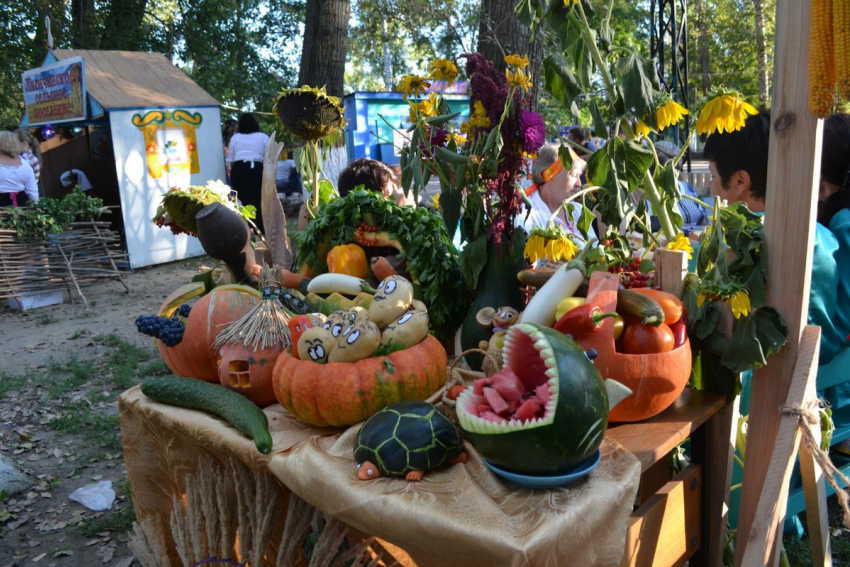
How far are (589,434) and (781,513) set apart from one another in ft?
2.50

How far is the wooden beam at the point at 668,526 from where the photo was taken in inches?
60.6

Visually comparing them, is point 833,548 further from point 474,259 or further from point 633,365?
point 474,259

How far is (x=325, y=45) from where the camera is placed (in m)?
5.99

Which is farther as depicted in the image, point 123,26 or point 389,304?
point 123,26

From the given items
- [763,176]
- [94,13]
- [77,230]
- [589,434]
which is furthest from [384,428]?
[94,13]

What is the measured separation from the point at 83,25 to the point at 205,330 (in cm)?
1612

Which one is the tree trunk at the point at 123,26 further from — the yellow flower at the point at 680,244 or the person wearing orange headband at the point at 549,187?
the yellow flower at the point at 680,244

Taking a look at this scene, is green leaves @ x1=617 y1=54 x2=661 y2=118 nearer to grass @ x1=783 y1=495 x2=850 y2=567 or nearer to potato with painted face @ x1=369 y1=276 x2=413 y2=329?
potato with painted face @ x1=369 y1=276 x2=413 y2=329

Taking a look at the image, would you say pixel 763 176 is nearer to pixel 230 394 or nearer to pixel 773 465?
pixel 773 465

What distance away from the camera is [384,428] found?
146 cm

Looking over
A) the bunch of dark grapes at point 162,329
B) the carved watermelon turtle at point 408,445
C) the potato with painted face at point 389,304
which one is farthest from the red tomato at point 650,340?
the bunch of dark grapes at point 162,329

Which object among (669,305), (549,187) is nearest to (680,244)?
(669,305)

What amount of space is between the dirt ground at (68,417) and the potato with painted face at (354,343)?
6.16 ft

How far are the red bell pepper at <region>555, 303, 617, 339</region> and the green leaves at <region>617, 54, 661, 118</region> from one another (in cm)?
57
